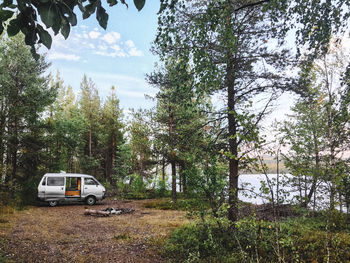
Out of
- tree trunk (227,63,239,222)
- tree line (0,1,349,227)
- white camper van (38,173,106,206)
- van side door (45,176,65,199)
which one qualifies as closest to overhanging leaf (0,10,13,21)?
tree line (0,1,349,227)

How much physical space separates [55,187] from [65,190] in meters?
0.60

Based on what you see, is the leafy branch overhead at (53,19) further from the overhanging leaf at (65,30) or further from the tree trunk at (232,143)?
the tree trunk at (232,143)

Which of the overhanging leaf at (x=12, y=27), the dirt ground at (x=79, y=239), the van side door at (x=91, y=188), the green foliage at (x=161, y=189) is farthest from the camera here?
the green foliage at (x=161, y=189)

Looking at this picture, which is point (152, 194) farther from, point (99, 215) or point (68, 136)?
point (68, 136)

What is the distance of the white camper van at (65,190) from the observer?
1218cm

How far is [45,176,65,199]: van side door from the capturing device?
1223 cm

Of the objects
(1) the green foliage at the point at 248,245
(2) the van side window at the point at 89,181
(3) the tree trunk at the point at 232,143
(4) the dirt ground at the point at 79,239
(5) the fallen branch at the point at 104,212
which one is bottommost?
(5) the fallen branch at the point at 104,212

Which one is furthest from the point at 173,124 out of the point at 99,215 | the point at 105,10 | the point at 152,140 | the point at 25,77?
the point at 105,10

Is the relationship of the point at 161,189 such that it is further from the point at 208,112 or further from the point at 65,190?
the point at 208,112

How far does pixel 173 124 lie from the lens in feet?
46.4

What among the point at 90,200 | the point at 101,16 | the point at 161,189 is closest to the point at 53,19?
the point at 101,16

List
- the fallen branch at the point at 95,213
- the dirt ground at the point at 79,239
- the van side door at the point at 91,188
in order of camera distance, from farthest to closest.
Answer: the van side door at the point at 91,188, the fallen branch at the point at 95,213, the dirt ground at the point at 79,239

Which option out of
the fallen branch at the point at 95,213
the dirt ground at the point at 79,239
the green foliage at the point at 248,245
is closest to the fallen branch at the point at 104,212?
the fallen branch at the point at 95,213

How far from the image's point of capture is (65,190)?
12.8 m
